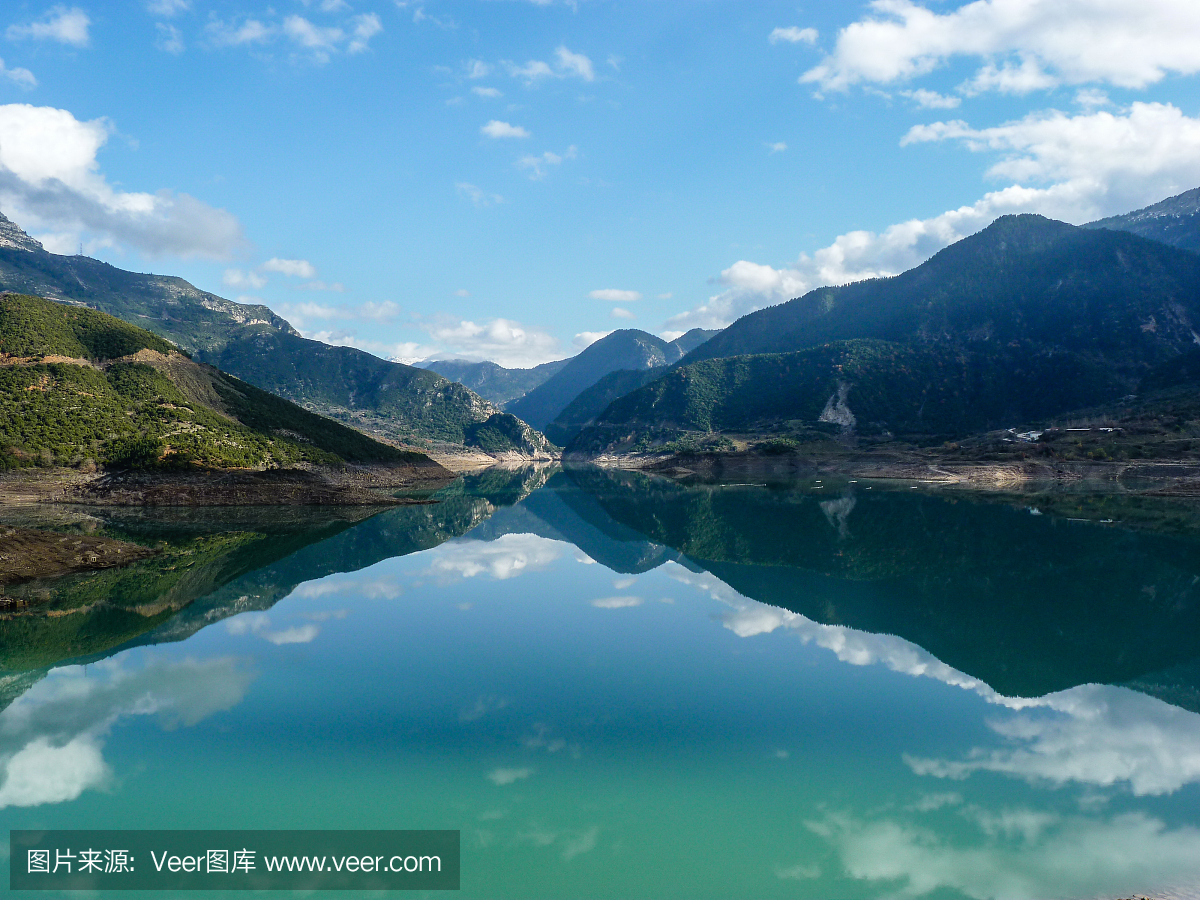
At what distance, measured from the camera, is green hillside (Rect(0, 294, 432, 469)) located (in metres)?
66.3

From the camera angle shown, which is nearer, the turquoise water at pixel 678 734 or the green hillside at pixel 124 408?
the turquoise water at pixel 678 734

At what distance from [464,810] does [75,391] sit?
84.8 metres

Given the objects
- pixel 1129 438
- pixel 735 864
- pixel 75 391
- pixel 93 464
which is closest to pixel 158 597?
pixel 735 864

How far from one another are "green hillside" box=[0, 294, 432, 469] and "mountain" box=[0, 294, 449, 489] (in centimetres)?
A: 13

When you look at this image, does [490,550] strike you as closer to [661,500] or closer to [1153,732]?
[1153,732]

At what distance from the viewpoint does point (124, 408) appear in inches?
2918

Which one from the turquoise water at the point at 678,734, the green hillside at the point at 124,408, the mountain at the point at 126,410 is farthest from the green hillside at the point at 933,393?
the turquoise water at the point at 678,734

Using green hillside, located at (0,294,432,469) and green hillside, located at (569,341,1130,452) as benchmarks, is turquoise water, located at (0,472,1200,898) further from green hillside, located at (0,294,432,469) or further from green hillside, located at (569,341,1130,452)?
green hillside, located at (569,341,1130,452)

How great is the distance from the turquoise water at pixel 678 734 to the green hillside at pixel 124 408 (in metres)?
48.3

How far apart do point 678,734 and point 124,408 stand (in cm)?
8357

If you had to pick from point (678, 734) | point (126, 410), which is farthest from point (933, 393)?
point (678, 734)

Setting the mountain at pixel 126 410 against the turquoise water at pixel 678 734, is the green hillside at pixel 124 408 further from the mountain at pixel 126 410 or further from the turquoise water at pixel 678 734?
the turquoise water at pixel 678 734

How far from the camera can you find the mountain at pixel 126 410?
66250mm

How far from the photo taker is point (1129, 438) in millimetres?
95000
